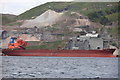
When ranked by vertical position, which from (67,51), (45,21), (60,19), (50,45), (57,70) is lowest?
(50,45)

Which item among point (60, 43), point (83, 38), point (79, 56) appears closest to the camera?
point (79, 56)

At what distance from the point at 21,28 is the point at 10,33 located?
37.7ft

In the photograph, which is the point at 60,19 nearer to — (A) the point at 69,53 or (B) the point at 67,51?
(B) the point at 67,51

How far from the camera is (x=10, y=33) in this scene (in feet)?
564

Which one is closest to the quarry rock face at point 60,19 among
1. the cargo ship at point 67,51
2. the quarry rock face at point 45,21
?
the quarry rock face at point 45,21

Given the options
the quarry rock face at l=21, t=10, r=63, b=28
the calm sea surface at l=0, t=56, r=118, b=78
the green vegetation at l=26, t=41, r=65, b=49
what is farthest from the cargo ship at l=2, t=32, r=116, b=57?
the quarry rock face at l=21, t=10, r=63, b=28

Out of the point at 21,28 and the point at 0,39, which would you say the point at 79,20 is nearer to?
the point at 21,28

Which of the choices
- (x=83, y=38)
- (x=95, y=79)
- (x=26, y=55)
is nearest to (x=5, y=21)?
(x=83, y=38)

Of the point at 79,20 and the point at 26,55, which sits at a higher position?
the point at 79,20

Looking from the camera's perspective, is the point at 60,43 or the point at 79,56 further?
the point at 60,43

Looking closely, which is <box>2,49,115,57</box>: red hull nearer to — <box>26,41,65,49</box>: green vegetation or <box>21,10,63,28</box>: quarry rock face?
<box>26,41,65,49</box>: green vegetation

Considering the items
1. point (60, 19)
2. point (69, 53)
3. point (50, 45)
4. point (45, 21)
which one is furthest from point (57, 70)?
point (45, 21)

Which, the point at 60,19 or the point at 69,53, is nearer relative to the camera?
the point at 69,53

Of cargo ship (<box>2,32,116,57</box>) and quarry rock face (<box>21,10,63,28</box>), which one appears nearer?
cargo ship (<box>2,32,116,57</box>)
